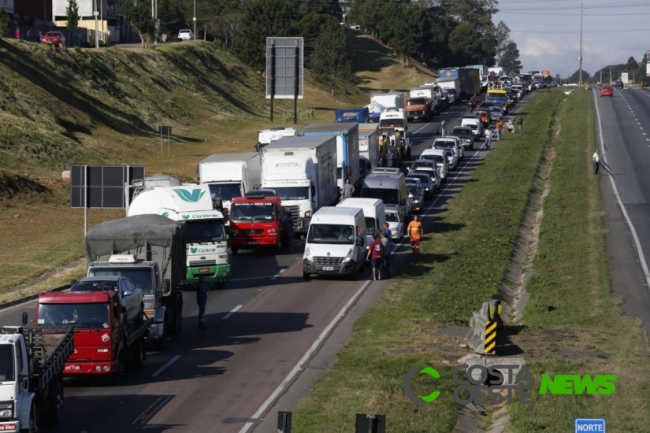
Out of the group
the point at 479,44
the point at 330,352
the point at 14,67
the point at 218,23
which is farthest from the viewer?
the point at 479,44

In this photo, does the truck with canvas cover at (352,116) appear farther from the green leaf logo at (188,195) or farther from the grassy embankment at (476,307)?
the green leaf logo at (188,195)

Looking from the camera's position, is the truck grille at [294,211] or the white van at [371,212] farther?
the truck grille at [294,211]

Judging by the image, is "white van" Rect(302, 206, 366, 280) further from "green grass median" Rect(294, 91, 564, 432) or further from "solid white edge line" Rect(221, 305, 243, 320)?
"solid white edge line" Rect(221, 305, 243, 320)

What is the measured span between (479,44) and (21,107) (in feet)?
464

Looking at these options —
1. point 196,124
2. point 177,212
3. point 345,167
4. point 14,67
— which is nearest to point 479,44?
point 196,124

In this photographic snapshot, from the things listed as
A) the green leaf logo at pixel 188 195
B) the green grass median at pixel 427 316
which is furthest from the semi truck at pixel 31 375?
the green leaf logo at pixel 188 195

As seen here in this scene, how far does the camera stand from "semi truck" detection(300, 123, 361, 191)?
2039 inches

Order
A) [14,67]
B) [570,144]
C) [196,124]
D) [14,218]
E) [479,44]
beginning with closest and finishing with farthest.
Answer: [14,218] → [14,67] → [570,144] → [196,124] → [479,44]

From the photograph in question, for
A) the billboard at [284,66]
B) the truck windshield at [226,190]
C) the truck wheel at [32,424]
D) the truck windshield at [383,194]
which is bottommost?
the truck wheel at [32,424]

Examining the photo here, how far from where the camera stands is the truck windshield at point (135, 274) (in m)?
25.7

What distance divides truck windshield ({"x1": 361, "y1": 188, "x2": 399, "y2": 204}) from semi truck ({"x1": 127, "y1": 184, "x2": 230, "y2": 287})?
42.2 feet

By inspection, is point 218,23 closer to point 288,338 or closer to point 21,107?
point 21,107

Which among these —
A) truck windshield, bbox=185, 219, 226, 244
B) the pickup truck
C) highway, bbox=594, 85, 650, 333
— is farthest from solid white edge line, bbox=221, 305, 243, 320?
highway, bbox=594, 85, 650, 333

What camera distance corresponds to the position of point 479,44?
19962cm
